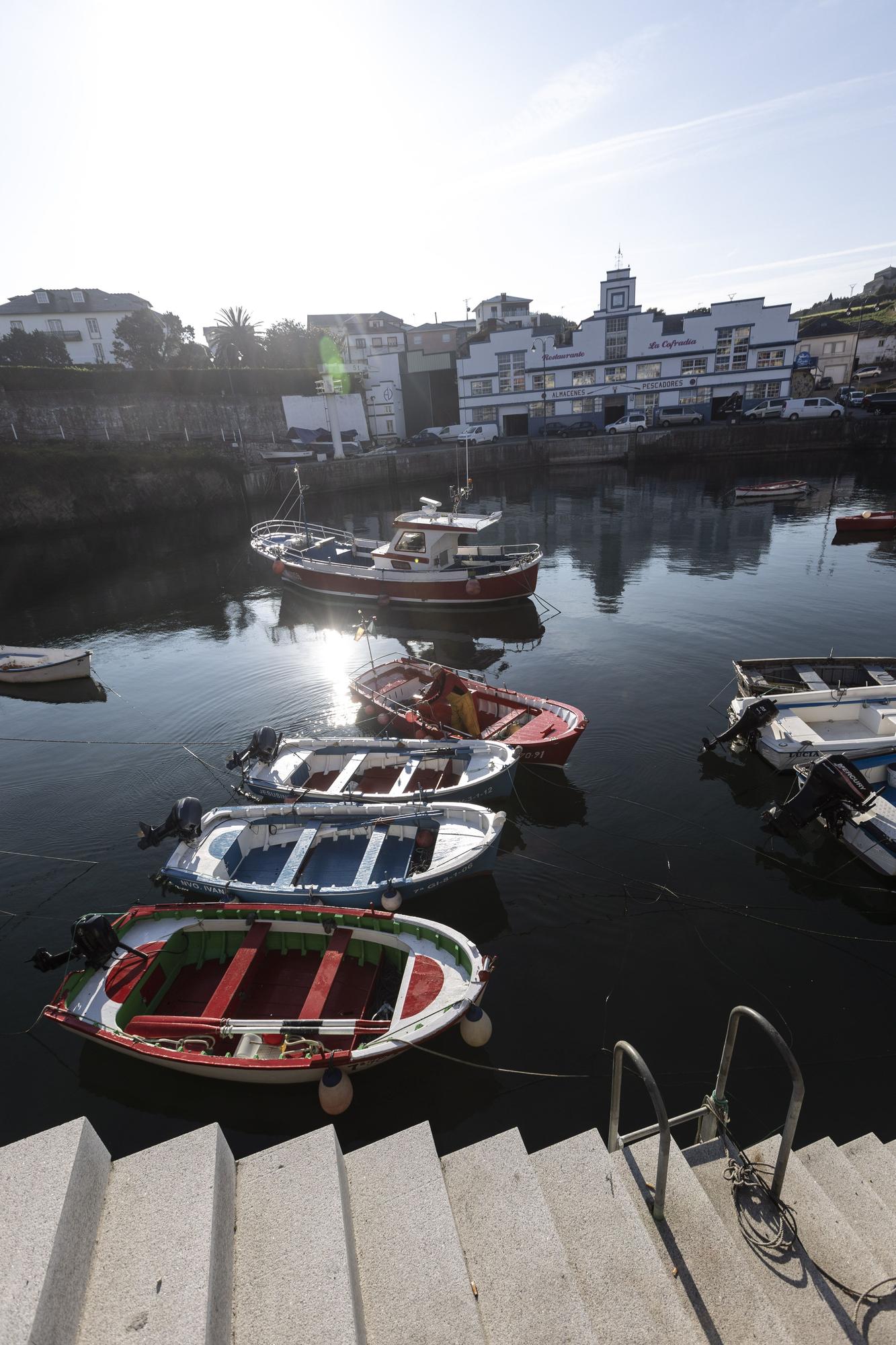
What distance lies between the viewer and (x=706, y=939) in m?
11.2

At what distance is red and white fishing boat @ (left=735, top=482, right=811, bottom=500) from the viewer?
48.1 m

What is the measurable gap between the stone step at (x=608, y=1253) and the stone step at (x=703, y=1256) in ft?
0.44

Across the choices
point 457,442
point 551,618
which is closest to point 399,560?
point 551,618

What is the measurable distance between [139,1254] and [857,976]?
11.1 metres

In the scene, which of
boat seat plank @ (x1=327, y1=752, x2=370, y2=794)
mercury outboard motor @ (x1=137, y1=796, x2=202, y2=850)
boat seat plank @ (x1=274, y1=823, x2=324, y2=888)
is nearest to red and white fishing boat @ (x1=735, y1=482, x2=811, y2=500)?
boat seat plank @ (x1=327, y1=752, x2=370, y2=794)

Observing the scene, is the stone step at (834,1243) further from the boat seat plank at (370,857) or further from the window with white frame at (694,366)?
the window with white frame at (694,366)

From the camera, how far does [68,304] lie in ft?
289

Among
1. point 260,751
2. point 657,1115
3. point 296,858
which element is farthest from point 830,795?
point 260,751

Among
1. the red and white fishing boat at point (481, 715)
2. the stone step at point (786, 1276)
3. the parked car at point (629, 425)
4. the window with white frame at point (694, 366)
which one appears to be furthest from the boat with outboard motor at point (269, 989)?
the window with white frame at point (694, 366)

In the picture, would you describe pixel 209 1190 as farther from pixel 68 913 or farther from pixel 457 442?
pixel 457 442

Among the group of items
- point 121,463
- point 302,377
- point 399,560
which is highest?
point 302,377

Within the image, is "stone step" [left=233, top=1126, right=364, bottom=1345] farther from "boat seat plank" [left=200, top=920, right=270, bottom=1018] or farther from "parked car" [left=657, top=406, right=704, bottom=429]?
"parked car" [left=657, top=406, right=704, bottom=429]

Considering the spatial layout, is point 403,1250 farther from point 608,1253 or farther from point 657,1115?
point 657,1115

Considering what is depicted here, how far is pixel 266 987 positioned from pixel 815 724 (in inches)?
561
